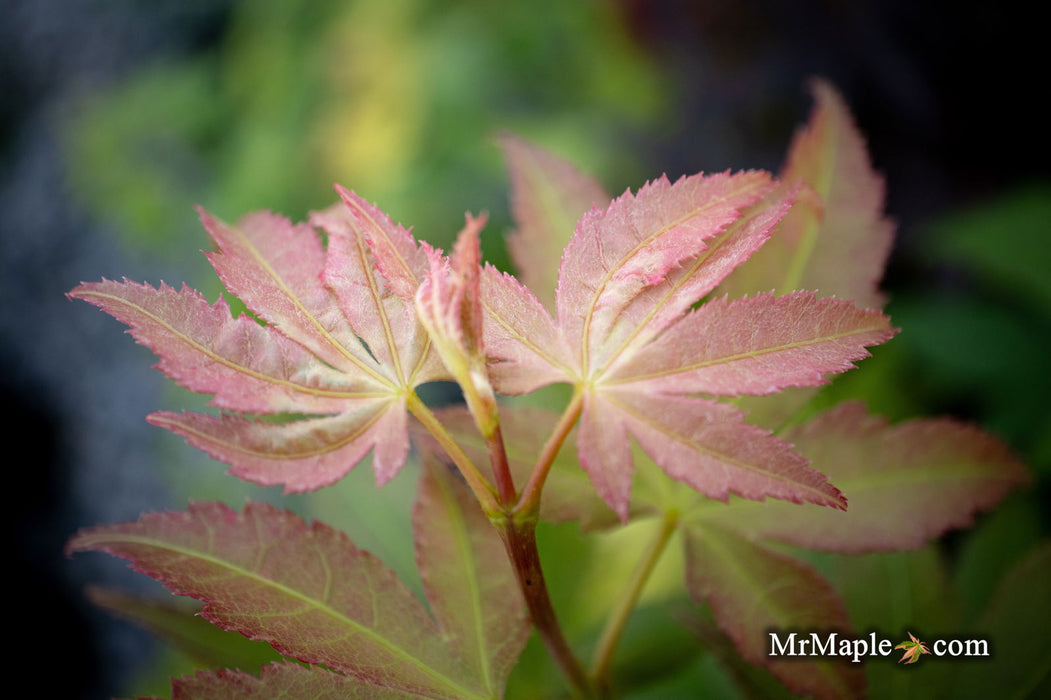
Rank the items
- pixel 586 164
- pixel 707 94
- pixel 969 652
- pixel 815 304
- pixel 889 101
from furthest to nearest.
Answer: pixel 707 94
pixel 889 101
pixel 586 164
pixel 969 652
pixel 815 304

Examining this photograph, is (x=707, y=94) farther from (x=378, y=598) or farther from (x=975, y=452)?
(x=378, y=598)

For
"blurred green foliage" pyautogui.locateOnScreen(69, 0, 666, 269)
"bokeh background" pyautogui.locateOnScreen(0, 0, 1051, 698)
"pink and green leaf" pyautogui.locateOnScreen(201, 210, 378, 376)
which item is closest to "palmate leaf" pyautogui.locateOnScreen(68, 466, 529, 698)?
"pink and green leaf" pyautogui.locateOnScreen(201, 210, 378, 376)

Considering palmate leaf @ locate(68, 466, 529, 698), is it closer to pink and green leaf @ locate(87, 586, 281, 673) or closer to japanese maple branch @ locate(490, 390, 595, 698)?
japanese maple branch @ locate(490, 390, 595, 698)

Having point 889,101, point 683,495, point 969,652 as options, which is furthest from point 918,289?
point 683,495

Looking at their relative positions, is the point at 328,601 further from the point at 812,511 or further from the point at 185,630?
the point at 812,511

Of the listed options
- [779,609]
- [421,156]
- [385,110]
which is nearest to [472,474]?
[779,609]

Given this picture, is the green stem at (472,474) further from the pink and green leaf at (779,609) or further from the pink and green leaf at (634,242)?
the pink and green leaf at (779,609)

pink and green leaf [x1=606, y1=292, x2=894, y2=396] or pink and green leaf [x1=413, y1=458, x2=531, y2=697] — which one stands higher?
pink and green leaf [x1=606, y1=292, x2=894, y2=396]
